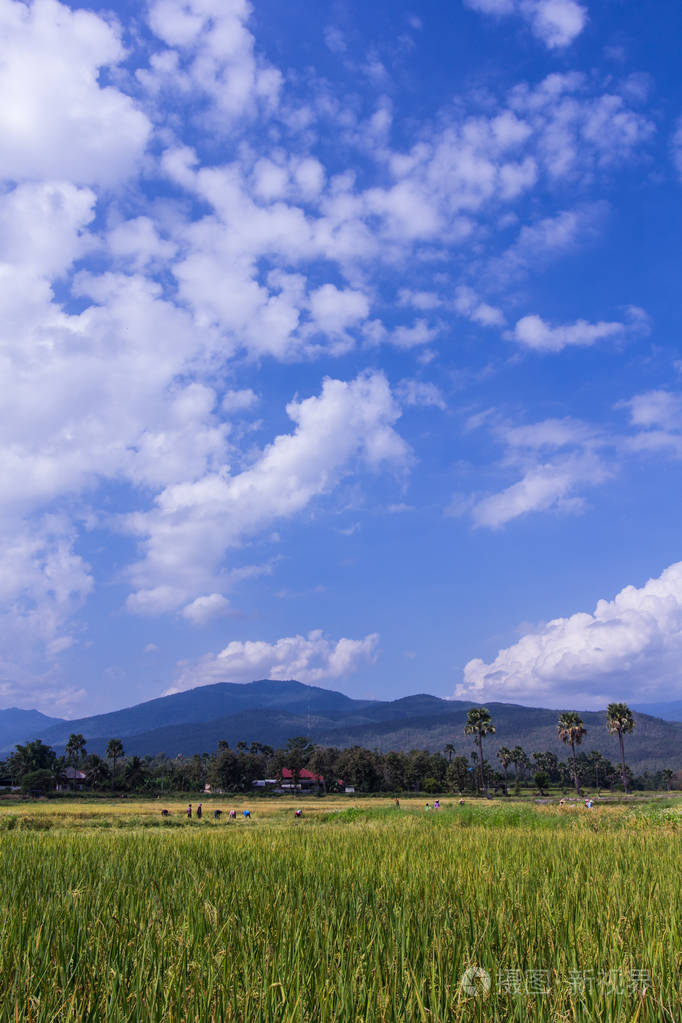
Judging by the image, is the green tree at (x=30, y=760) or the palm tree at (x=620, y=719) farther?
the green tree at (x=30, y=760)

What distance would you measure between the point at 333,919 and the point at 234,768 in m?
119

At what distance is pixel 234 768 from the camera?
376 ft

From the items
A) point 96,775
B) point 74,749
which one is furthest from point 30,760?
point 96,775

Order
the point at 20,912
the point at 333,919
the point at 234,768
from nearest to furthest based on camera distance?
1. the point at 333,919
2. the point at 20,912
3. the point at 234,768

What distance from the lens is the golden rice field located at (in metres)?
3.19

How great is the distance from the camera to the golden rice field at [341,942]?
3191 mm

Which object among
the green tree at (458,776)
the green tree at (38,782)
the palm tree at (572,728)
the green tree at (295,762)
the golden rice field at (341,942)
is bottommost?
the green tree at (458,776)

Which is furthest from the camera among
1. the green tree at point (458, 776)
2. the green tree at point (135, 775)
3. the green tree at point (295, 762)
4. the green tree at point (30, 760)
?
the green tree at point (295, 762)

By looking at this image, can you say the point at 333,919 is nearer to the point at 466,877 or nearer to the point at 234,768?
the point at 466,877

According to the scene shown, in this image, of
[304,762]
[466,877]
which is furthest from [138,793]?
[466,877]

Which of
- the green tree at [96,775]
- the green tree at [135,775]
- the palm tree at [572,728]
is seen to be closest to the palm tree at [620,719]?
the palm tree at [572,728]

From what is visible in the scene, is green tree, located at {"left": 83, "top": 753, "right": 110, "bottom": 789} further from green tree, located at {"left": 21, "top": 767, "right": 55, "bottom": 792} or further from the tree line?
green tree, located at {"left": 21, "top": 767, "right": 55, "bottom": 792}

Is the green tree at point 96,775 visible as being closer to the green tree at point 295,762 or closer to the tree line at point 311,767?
the tree line at point 311,767

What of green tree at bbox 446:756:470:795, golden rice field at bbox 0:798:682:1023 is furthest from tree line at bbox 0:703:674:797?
golden rice field at bbox 0:798:682:1023
